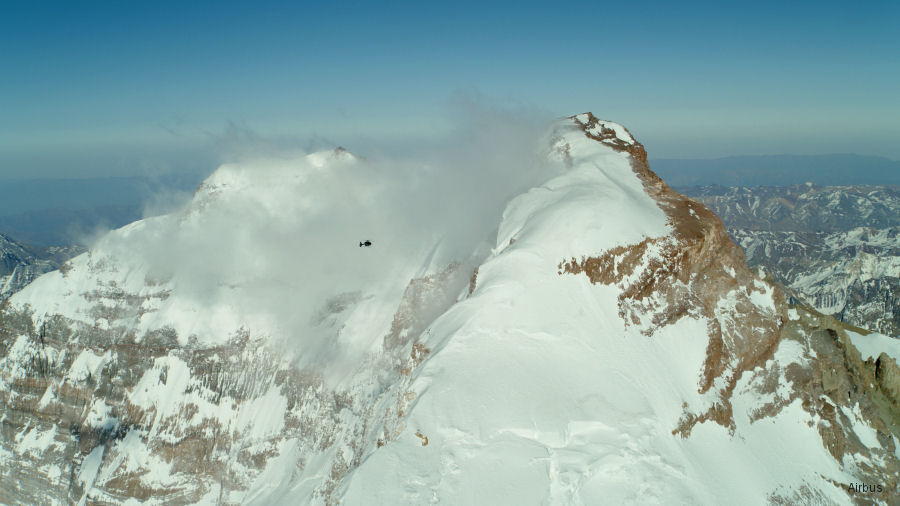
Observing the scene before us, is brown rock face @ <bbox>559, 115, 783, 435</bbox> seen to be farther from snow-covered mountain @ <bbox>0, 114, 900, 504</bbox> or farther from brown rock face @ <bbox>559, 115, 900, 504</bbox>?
snow-covered mountain @ <bbox>0, 114, 900, 504</bbox>

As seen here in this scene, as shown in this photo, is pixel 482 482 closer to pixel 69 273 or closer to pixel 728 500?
pixel 728 500

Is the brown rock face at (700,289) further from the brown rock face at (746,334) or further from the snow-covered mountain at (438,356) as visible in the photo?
the snow-covered mountain at (438,356)

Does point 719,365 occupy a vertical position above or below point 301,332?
above

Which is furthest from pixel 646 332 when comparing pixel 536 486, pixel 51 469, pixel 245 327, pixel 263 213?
pixel 51 469

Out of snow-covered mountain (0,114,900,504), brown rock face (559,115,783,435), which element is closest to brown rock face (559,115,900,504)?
brown rock face (559,115,783,435)

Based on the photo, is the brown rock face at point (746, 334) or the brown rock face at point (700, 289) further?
the brown rock face at point (700, 289)

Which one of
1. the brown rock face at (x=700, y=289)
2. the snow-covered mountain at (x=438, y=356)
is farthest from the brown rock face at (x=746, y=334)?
the snow-covered mountain at (x=438, y=356)

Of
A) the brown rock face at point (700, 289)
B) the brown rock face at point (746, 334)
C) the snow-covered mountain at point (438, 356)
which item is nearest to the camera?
the snow-covered mountain at point (438, 356)

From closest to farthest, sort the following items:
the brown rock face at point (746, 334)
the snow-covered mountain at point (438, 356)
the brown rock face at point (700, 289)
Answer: the snow-covered mountain at point (438, 356) < the brown rock face at point (746, 334) < the brown rock face at point (700, 289)
